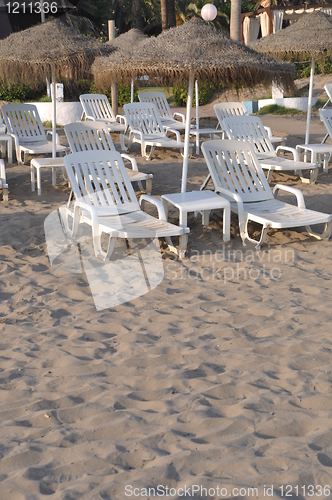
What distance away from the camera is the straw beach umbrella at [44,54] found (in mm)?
7879

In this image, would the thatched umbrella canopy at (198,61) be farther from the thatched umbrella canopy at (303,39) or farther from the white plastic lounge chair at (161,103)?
the white plastic lounge chair at (161,103)

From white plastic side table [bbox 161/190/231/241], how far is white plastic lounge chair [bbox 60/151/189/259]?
188 millimetres

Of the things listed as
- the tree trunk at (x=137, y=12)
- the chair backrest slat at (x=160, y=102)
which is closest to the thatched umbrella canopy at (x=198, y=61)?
the chair backrest slat at (x=160, y=102)

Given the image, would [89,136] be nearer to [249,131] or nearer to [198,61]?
[249,131]

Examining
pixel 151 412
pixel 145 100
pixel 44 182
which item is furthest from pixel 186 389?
pixel 145 100

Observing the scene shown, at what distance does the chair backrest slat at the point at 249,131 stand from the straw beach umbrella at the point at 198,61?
6.15 feet

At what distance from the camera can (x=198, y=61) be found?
5.97 meters

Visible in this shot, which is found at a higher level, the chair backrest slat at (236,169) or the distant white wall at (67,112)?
the distant white wall at (67,112)

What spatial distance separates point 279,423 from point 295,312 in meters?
1.49

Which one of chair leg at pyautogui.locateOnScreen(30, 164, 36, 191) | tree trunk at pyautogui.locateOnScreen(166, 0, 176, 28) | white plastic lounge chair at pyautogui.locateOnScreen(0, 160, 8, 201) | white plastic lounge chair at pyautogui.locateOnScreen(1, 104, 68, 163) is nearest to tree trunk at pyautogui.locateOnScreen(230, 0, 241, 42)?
tree trunk at pyautogui.locateOnScreen(166, 0, 176, 28)

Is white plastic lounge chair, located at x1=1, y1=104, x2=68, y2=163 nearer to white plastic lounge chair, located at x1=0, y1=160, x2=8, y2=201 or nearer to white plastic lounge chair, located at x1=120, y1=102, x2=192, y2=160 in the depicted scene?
white plastic lounge chair, located at x1=120, y1=102, x2=192, y2=160

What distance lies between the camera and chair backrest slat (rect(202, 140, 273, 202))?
21.1 ft

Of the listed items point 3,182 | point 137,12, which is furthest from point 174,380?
point 137,12

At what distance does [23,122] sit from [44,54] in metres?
1.99
